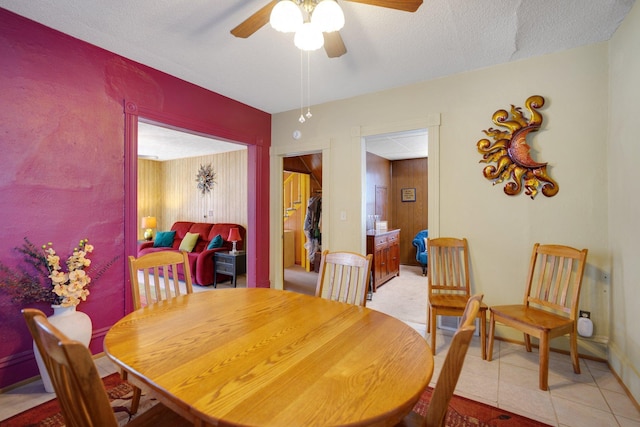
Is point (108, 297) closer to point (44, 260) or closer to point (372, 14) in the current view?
point (44, 260)

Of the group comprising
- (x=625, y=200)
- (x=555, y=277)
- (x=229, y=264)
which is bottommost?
(x=229, y=264)

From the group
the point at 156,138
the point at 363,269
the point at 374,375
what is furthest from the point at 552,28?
the point at 156,138

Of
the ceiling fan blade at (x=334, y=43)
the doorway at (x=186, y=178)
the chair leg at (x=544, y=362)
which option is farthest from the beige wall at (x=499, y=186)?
the doorway at (x=186, y=178)

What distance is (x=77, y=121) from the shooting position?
7.57ft

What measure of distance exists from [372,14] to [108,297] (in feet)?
9.86

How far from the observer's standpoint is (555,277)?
2.47 m

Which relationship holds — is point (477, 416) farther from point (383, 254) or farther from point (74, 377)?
point (383, 254)

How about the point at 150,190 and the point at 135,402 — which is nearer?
the point at 135,402

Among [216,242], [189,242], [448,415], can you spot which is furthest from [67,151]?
[189,242]

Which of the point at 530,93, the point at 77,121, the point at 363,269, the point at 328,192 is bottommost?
the point at 363,269

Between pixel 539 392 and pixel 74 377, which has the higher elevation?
pixel 74 377

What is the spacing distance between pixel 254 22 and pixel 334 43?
19.3 inches

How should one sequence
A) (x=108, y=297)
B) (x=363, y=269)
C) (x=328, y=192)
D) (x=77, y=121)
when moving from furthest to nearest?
(x=328, y=192) < (x=108, y=297) < (x=77, y=121) < (x=363, y=269)

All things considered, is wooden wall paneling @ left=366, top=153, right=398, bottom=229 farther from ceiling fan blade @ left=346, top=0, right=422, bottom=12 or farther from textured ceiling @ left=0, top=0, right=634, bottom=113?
ceiling fan blade @ left=346, top=0, right=422, bottom=12
